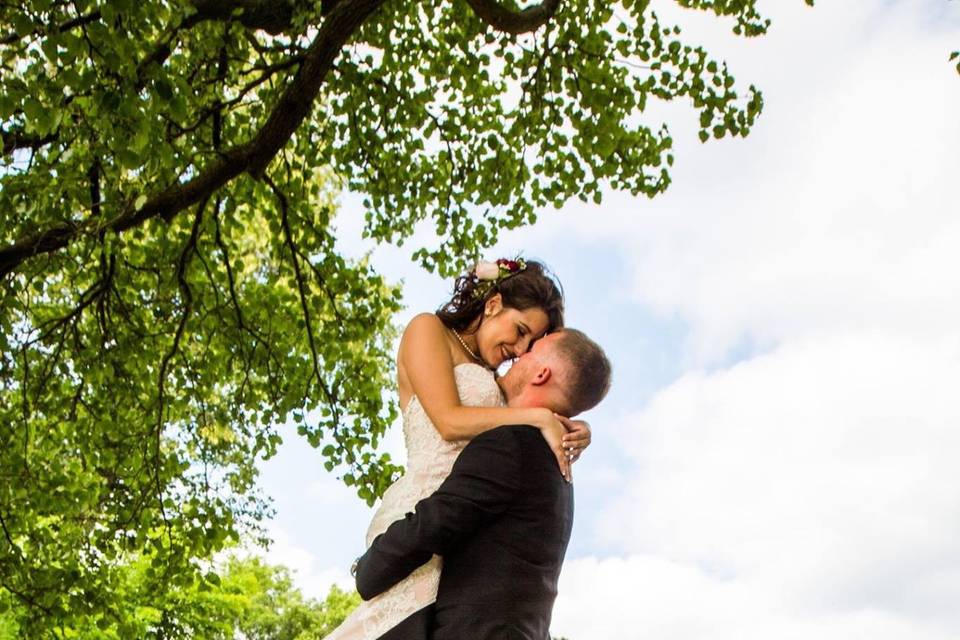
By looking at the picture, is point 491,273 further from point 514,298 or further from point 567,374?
point 567,374

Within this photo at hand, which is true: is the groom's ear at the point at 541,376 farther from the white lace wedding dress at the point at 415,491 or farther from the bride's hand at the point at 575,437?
the white lace wedding dress at the point at 415,491

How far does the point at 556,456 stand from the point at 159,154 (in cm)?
311

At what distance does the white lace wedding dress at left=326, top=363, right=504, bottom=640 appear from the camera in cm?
296

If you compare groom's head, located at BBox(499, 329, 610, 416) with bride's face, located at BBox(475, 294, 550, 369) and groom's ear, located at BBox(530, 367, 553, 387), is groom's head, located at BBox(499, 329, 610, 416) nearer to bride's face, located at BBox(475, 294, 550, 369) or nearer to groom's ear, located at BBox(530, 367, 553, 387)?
groom's ear, located at BBox(530, 367, 553, 387)

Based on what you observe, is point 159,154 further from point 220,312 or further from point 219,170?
point 220,312

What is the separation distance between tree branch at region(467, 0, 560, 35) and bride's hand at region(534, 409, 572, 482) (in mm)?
6464

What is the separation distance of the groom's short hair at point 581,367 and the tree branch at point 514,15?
20.5 ft

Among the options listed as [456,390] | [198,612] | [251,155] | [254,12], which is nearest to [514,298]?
[456,390]

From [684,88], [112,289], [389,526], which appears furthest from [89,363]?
[389,526]

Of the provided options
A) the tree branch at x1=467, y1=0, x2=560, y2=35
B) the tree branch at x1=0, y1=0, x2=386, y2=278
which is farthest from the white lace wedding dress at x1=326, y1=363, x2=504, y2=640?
the tree branch at x1=467, y1=0, x2=560, y2=35

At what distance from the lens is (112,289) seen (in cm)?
898

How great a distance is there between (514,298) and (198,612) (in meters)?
15.6

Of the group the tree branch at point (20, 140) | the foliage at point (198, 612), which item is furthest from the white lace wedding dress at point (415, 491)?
the tree branch at point (20, 140)

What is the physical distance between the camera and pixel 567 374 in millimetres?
3186
